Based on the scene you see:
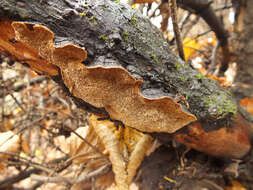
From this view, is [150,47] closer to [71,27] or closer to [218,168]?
[71,27]

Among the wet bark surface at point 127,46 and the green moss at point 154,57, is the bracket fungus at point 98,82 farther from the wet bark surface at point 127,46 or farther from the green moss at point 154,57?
the green moss at point 154,57

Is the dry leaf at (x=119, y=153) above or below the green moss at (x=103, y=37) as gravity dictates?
below

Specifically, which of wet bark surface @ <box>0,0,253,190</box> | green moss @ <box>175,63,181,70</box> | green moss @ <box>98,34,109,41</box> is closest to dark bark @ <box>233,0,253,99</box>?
wet bark surface @ <box>0,0,253,190</box>

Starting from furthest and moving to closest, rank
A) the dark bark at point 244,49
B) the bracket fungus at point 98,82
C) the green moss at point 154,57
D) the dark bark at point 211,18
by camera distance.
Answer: the dark bark at point 211,18 < the dark bark at point 244,49 < the green moss at point 154,57 < the bracket fungus at point 98,82

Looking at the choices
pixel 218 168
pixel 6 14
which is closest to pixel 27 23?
pixel 6 14

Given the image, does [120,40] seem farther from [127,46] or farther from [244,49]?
[244,49]

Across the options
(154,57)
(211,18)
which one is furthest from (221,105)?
(211,18)

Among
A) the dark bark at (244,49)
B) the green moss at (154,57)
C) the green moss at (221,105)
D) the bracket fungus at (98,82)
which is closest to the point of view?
the bracket fungus at (98,82)

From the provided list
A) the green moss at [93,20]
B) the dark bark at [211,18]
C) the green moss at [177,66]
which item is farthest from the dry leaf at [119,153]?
the dark bark at [211,18]
